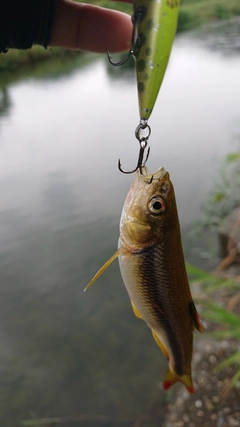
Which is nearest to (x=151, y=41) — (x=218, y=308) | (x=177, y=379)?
(x=177, y=379)

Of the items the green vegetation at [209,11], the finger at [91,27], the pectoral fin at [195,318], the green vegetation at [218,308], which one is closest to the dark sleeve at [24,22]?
the finger at [91,27]

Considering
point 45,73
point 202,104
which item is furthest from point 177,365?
point 45,73

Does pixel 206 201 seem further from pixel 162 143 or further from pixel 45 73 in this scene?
pixel 45 73

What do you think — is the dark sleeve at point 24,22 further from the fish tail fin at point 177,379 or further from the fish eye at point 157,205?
the fish tail fin at point 177,379

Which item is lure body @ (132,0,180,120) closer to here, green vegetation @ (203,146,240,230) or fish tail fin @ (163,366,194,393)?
fish tail fin @ (163,366,194,393)

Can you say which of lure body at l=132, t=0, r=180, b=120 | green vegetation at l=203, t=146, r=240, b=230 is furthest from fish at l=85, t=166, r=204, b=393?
green vegetation at l=203, t=146, r=240, b=230

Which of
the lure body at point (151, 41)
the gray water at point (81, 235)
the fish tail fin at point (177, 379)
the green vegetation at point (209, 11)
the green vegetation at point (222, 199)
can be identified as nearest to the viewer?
the lure body at point (151, 41)
